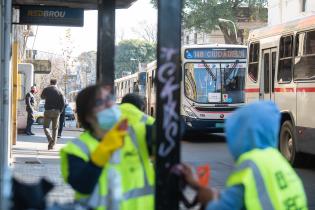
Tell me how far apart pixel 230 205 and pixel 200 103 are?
16272 mm

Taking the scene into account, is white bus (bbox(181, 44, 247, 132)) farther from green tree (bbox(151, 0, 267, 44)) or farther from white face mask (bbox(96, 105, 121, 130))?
green tree (bbox(151, 0, 267, 44))

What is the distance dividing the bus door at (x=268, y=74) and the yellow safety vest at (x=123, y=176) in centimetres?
1072

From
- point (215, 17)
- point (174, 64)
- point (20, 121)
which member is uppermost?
point (215, 17)

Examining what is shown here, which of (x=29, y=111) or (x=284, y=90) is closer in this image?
(x=284, y=90)

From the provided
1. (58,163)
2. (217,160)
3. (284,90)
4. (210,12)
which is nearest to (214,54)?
(217,160)

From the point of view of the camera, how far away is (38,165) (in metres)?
11.8

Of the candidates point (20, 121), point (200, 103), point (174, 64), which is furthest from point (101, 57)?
point (20, 121)

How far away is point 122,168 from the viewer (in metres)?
3.37

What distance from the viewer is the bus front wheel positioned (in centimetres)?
1284

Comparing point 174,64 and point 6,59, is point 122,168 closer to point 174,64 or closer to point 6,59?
point 174,64

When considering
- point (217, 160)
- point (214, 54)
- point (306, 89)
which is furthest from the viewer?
point (214, 54)

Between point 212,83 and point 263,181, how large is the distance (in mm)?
16520

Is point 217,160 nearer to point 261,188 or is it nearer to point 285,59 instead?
point 285,59

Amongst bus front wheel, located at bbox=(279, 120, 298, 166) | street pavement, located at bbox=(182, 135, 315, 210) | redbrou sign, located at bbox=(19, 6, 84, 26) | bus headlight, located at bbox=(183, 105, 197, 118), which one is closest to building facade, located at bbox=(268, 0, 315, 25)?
street pavement, located at bbox=(182, 135, 315, 210)
